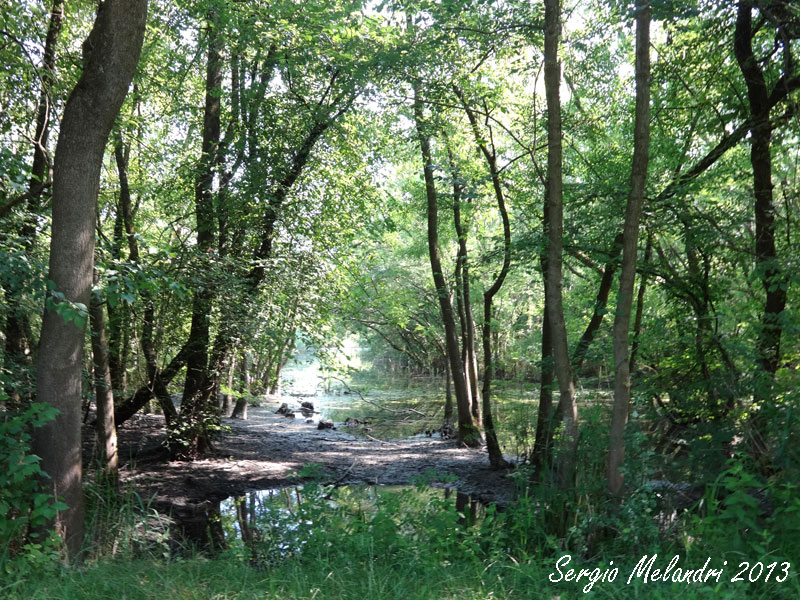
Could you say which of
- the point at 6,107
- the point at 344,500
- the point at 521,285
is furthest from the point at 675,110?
the point at 521,285

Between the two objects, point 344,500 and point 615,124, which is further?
point 615,124

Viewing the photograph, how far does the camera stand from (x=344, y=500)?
26.8ft

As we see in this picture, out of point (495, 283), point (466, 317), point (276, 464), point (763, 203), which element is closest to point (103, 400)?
point (276, 464)

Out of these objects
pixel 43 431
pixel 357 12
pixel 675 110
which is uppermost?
pixel 357 12

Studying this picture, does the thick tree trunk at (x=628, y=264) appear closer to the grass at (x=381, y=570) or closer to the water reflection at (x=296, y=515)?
the grass at (x=381, y=570)

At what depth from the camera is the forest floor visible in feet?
29.0

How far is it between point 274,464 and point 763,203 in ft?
28.4

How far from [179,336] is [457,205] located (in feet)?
18.7

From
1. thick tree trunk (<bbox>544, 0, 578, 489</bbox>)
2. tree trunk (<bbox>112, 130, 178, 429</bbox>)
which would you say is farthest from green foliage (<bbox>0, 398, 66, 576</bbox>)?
thick tree trunk (<bbox>544, 0, 578, 489</bbox>)

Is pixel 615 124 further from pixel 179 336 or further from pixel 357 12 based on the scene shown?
pixel 179 336

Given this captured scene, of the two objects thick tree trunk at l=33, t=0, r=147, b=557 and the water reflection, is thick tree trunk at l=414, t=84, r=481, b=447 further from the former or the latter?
thick tree trunk at l=33, t=0, r=147, b=557

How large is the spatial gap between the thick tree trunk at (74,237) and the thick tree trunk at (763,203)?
6.13m

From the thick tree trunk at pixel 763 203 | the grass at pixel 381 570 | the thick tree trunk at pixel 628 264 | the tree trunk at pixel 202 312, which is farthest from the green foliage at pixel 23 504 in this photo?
the thick tree trunk at pixel 763 203

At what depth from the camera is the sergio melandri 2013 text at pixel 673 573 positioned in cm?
380
